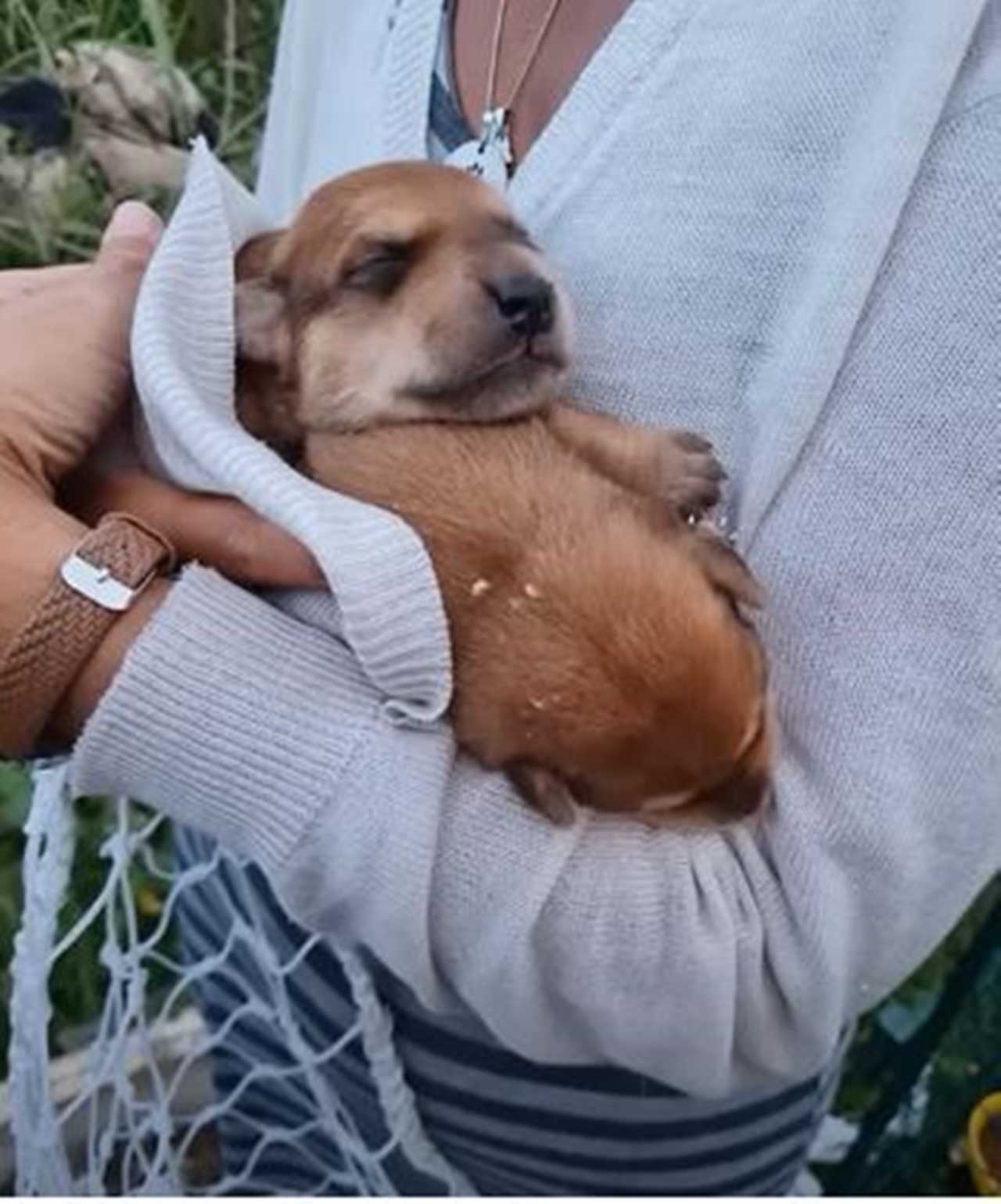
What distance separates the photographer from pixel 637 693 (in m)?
1.11

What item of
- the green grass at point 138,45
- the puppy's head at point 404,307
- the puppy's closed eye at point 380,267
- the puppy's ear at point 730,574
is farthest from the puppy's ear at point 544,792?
the green grass at point 138,45

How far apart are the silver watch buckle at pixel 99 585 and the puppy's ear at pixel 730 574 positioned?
31 centimetres

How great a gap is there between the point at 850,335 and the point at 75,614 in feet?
1.46

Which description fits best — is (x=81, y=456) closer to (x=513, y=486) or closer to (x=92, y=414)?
(x=92, y=414)

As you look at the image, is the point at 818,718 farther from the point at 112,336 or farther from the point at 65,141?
the point at 65,141

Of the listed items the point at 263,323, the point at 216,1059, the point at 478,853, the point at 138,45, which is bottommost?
the point at 216,1059

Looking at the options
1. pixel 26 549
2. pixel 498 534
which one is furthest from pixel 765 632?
pixel 26 549

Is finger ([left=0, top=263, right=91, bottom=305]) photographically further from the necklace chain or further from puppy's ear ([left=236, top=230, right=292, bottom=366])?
the necklace chain

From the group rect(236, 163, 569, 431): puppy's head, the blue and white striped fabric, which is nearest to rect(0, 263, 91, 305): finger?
rect(236, 163, 569, 431): puppy's head

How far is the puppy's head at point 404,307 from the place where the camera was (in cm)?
125

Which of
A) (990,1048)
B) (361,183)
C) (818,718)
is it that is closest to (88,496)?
(361,183)

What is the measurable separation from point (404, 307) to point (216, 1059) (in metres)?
0.60

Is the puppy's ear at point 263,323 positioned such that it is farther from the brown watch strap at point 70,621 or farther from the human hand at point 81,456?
the brown watch strap at point 70,621

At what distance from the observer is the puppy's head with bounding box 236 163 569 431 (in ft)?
4.09
